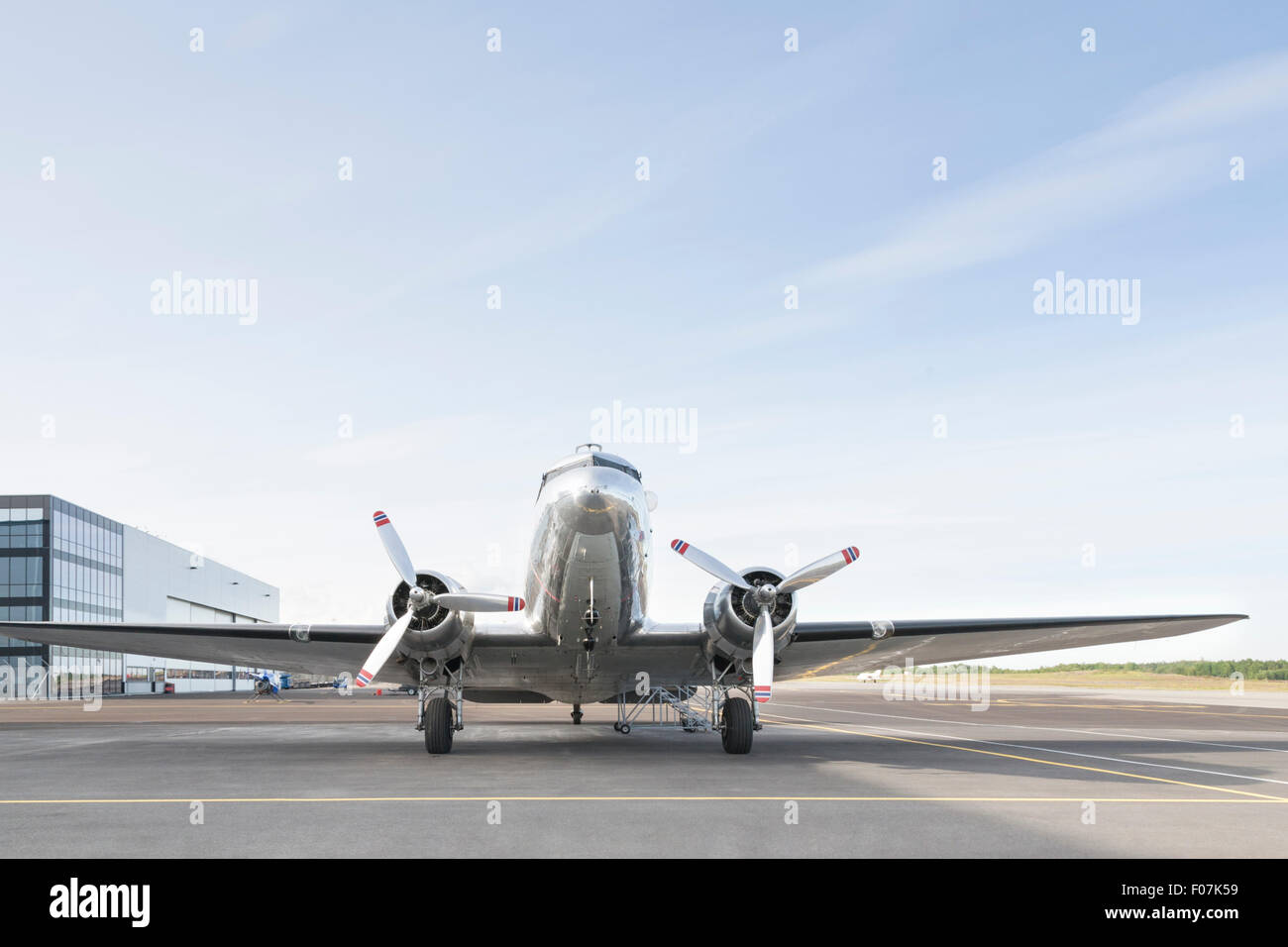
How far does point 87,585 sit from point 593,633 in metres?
72.6

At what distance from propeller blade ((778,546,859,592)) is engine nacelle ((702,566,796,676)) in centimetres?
47

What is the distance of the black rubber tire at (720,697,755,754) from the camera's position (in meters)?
18.0

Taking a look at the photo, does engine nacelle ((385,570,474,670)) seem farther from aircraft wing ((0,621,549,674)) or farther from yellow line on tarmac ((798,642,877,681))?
yellow line on tarmac ((798,642,877,681))

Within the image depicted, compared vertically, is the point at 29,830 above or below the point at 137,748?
above

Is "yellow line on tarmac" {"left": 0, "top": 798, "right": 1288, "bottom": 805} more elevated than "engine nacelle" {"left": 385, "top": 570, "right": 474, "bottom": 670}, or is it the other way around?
"engine nacelle" {"left": 385, "top": 570, "right": 474, "bottom": 670}

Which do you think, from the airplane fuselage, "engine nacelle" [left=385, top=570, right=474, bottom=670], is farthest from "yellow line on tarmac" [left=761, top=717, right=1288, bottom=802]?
"engine nacelle" [left=385, top=570, right=474, bottom=670]

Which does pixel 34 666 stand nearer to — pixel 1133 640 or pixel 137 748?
pixel 137 748

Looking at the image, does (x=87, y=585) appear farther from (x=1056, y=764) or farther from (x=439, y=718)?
(x=1056, y=764)

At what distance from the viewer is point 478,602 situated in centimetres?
1788
